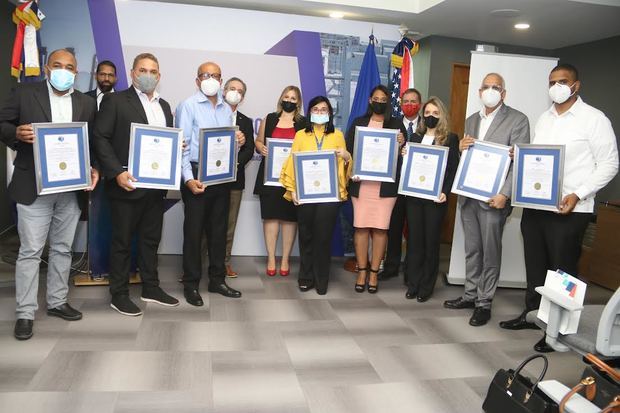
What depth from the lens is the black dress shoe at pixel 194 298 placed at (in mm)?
3693

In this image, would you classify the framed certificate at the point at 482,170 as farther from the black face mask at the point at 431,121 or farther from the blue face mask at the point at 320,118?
the blue face mask at the point at 320,118

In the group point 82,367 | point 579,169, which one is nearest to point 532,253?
point 579,169

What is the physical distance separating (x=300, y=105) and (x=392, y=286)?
5.61 ft

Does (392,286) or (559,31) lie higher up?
(559,31)

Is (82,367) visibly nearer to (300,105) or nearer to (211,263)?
(211,263)

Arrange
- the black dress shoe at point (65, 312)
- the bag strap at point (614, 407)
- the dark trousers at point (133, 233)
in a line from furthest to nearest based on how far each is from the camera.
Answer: the dark trousers at point (133, 233)
the black dress shoe at point (65, 312)
the bag strap at point (614, 407)

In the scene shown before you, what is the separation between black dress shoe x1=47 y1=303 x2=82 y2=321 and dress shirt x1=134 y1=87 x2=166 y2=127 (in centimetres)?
129

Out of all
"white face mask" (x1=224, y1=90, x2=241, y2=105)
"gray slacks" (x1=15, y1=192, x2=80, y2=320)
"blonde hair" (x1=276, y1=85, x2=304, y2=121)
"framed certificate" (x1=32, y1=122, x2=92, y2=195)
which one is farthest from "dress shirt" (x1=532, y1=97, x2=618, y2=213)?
"gray slacks" (x1=15, y1=192, x2=80, y2=320)

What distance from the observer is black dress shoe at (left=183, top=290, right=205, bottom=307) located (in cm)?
369

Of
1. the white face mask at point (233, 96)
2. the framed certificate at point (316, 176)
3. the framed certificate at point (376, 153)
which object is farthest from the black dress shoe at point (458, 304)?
the white face mask at point (233, 96)

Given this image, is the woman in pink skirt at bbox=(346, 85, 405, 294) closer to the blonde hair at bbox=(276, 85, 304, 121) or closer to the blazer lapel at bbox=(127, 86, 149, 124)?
the blonde hair at bbox=(276, 85, 304, 121)

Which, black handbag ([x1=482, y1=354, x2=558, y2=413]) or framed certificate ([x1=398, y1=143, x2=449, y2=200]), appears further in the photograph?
framed certificate ([x1=398, y1=143, x2=449, y2=200])

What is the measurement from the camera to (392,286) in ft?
14.5

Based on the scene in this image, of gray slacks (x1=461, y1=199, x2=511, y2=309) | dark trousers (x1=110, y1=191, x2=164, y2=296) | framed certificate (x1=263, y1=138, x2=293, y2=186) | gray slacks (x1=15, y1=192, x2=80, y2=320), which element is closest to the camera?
gray slacks (x1=15, y1=192, x2=80, y2=320)
